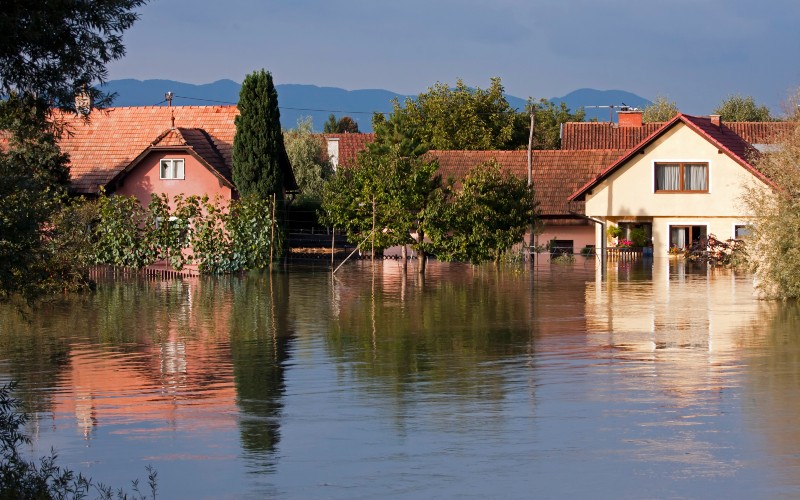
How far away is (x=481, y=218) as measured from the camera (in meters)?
41.0

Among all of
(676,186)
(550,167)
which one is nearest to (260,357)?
(676,186)

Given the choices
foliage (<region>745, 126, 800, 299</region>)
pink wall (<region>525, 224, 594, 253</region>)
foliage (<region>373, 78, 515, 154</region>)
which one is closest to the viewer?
foliage (<region>745, 126, 800, 299</region>)

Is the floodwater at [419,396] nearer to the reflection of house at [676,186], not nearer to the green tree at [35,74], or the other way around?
the green tree at [35,74]

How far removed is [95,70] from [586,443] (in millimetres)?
6634

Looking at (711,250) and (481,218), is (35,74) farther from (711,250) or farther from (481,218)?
(711,250)

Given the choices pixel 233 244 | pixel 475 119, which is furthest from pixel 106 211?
pixel 475 119

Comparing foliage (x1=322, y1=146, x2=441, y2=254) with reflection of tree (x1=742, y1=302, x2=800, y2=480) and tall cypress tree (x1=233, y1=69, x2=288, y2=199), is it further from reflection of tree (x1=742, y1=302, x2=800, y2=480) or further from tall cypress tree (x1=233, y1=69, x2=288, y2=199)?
reflection of tree (x1=742, y1=302, x2=800, y2=480)

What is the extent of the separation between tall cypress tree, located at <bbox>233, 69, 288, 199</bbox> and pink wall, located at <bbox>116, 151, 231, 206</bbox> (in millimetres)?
2733

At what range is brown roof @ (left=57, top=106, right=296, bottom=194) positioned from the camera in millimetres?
48219

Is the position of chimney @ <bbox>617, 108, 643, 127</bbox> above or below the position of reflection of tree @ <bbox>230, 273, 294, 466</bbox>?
above

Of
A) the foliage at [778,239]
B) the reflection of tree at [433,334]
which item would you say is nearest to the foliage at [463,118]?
the reflection of tree at [433,334]

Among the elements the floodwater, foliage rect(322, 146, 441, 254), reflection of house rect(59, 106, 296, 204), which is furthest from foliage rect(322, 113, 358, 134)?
the floodwater

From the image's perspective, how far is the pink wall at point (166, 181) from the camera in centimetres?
4850

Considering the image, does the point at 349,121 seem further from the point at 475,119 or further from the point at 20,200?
the point at 20,200
